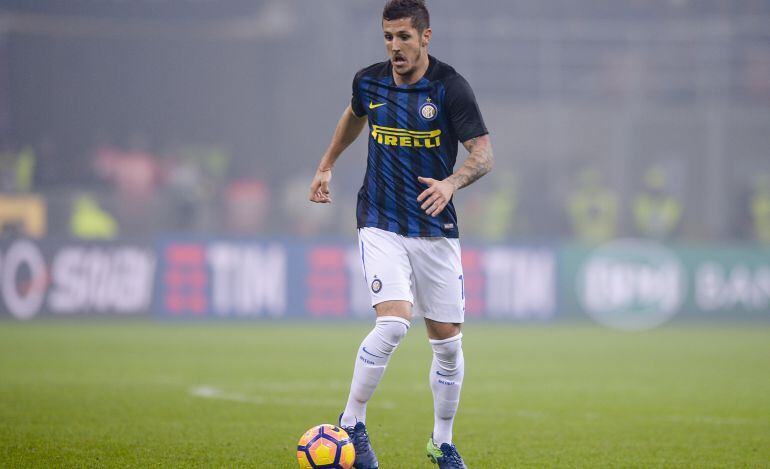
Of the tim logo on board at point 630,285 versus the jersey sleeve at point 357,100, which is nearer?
the jersey sleeve at point 357,100

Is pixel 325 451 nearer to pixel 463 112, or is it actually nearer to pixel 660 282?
pixel 463 112

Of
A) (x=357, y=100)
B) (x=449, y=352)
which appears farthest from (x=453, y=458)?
(x=357, y=100)

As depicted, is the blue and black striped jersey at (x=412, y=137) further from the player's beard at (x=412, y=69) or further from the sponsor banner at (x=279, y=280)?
the sponsor banner at (x=279, y=280)

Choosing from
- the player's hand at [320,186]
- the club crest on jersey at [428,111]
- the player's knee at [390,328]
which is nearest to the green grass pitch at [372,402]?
the player's knee at [390,328]

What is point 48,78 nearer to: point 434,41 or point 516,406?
point 434,41

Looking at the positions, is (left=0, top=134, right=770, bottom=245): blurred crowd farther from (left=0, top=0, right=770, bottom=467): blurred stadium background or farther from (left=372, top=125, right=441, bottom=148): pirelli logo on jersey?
(left=372, top=125, right=441, bottom=148): pirelli logo on jersey

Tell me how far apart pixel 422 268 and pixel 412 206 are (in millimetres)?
310

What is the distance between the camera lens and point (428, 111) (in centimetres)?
592

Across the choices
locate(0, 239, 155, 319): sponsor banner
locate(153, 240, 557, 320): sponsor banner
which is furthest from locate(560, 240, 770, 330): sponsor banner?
locate(0, 239, 155, 319): sponsor banner

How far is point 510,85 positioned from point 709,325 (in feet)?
25.6

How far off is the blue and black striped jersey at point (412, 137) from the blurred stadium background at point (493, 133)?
12358 mm

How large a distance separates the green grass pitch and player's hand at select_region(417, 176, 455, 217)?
136 cm

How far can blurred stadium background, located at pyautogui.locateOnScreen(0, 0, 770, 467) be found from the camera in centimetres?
1897

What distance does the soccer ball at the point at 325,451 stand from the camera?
555 cm
